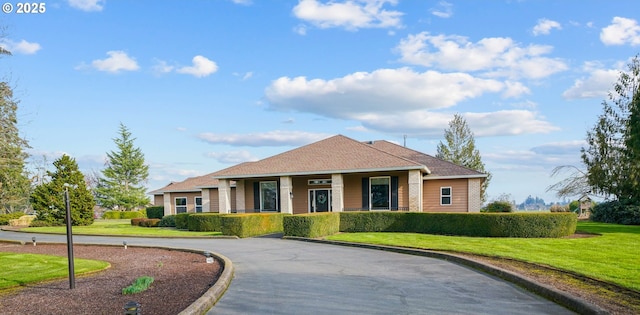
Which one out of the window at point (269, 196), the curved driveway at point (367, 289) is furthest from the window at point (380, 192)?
the curved driveway at point (367, 289)

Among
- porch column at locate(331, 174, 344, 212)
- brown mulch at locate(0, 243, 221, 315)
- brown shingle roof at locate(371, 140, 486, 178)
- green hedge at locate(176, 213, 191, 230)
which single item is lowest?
green hedge at locate(176, 213, 191, 230)

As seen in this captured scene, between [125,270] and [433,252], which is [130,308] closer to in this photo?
[125,270]

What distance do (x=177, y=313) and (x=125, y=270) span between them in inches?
214

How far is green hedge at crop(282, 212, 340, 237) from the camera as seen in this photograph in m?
19.4

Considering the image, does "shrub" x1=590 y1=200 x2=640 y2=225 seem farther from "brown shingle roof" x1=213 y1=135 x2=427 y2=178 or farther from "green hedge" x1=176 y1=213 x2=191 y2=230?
"green hedge" x1=176 y1=213 x2=191 y2=230

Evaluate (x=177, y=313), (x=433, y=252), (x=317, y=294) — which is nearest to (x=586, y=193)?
(x=433, y=252)

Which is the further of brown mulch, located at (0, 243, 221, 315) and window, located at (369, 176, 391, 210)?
window, located at (369, 176, 391, 210)

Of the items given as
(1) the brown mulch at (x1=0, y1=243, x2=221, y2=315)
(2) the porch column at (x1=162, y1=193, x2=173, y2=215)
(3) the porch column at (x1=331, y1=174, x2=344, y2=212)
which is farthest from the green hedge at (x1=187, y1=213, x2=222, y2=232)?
(2) the porch column at (x1=162, y1=193, x2=173, y2=215)

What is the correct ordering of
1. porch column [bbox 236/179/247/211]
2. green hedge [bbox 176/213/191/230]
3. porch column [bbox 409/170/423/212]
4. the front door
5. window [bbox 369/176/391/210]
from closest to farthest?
1. porch column [bbox 409/170/423/212]
2. window [bbox 369/176/391/210]
3. green hedge [bbox 176/213/191/230]
4. the front door
5. porch column [bbox 236/179/247/211]

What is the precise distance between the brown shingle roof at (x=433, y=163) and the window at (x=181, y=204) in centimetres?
1690

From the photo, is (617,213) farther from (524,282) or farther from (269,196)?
(524,282)

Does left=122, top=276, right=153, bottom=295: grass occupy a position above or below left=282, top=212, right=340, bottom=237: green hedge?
above

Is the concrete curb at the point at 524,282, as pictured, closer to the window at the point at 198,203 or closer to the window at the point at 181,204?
the window at the point at 198,203

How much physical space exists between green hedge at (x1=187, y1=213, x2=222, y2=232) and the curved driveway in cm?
1186
